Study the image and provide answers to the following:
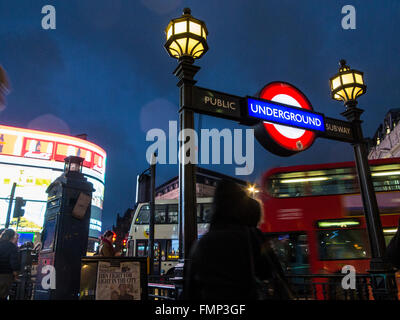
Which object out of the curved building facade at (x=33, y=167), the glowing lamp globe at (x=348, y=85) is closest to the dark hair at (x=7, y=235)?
the glowing lamp globe at (x=348, y=85)

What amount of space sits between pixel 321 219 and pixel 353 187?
149cm

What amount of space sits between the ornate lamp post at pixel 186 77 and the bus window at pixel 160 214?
1210cm

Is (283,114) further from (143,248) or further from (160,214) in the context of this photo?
(143,248)

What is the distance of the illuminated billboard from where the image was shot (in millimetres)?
40969

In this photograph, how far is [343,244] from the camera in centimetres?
862

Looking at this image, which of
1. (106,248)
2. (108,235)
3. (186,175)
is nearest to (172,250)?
(108,235)

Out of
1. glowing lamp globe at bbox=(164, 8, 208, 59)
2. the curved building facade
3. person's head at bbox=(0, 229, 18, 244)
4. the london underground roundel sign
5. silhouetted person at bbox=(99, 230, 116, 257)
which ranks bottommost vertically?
silhouetted person at bbox=(99, 230, 116, 257)

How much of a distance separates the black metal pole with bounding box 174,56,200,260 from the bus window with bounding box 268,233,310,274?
5.59m

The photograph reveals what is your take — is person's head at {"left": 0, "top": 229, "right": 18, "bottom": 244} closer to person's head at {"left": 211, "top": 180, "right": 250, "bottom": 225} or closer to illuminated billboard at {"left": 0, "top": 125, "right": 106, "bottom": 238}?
person's head at {"left": 211, "top": 180, "right": 250, "bottom": 225}

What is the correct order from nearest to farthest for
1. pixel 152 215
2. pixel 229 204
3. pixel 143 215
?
pixel 229 204 → pixel 152 215 → pixel 143 215

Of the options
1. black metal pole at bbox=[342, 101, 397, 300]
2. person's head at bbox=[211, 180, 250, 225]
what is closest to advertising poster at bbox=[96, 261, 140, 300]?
person's head at bbox=[211, 180, 250, 225]

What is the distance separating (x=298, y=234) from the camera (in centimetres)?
901

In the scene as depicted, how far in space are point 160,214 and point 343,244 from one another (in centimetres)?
970

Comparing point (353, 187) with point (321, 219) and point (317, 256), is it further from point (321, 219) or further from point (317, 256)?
point (317, 256)
